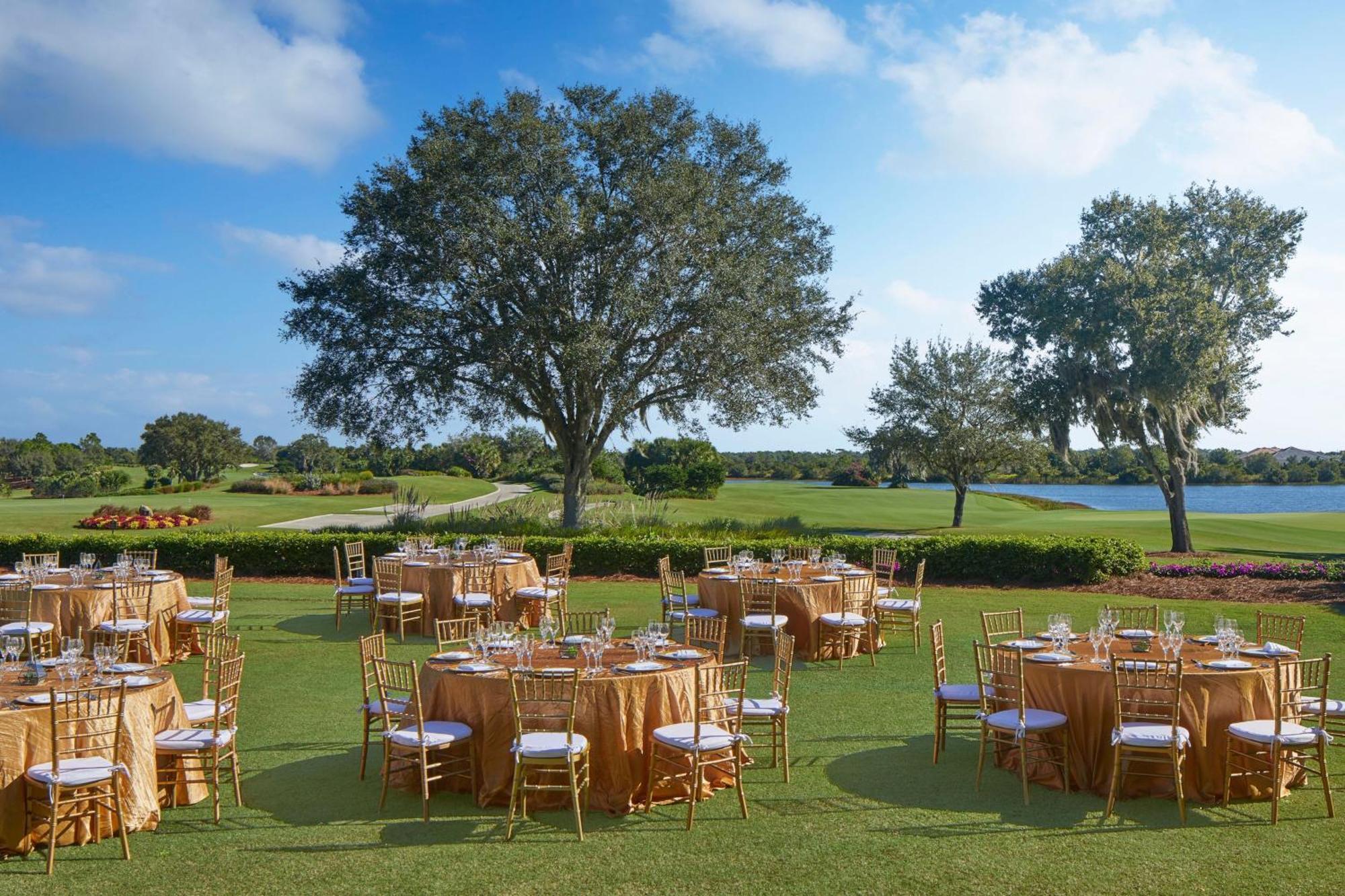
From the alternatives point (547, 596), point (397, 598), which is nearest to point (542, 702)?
point (397, 598)

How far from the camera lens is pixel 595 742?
7.11 m

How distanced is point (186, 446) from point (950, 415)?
44913 millimetres

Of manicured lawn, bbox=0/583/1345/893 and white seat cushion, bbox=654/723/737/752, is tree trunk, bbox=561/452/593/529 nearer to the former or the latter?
manicured lawn, bbox=0/583/1345/893

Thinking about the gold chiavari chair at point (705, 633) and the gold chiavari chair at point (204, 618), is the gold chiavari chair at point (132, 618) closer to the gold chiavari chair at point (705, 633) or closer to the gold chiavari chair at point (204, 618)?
the gold chiavari chair at point (204, 618)

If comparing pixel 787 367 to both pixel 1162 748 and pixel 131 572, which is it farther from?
pixel 1162 748

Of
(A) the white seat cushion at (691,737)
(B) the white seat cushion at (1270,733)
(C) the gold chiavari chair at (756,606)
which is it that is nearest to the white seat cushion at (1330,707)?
(B) the white seat cushion at (1270,733)

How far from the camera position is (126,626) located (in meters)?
12.2

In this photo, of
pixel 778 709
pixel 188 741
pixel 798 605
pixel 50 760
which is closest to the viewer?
pixel 50 760

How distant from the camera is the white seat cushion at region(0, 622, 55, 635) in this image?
38.4 ft

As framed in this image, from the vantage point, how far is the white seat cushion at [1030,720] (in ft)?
23.9

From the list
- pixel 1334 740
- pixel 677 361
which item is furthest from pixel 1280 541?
pixel 1334 740

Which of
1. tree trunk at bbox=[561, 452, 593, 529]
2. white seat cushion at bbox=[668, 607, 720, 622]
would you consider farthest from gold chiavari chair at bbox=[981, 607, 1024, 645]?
tree trunk at bbox=[561, 452, 593, 529]

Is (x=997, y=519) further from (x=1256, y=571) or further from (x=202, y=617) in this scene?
(x=202, y=617)

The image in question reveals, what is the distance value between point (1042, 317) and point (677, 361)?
10.7m
